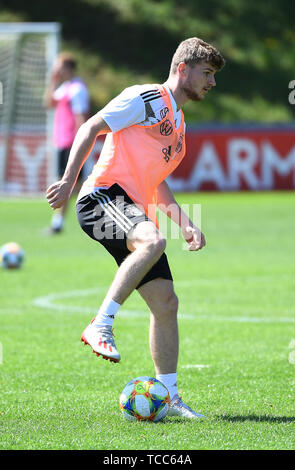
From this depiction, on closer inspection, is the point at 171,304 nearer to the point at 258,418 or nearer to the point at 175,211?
the point at 175,211

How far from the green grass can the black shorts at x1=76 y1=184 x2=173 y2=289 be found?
91 cm

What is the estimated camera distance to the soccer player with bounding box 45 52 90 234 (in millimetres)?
16156

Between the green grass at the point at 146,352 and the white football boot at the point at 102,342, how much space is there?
40 centimetres

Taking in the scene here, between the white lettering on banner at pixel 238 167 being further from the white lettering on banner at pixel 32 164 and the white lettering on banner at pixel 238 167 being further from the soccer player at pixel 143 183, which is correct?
the soccer player at pixel 143 183

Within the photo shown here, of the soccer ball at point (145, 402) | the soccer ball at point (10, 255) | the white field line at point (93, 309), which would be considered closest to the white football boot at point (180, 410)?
the soccer ball at point (145, 402)

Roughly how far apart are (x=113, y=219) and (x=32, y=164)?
19.0 metres

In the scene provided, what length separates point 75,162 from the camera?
5.14 m

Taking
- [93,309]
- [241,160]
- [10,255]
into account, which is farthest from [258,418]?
[241,160]

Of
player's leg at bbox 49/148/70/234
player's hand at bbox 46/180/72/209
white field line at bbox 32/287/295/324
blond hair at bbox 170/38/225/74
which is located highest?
blond hair at bbox 170/38/225/74

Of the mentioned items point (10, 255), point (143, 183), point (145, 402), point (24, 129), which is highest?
point (143, 183)

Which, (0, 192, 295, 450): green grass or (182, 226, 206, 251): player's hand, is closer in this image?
(0, 192, 295, 450): green grass

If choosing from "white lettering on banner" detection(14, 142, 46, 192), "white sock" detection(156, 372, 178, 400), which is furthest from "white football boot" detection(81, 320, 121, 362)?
"white lettering on banner" detection(14, 142, 46, 192)

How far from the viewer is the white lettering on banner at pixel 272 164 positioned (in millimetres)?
27609

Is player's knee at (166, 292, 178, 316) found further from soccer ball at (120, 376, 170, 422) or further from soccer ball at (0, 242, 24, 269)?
soccer ball at (0, 242, 24, 269)
